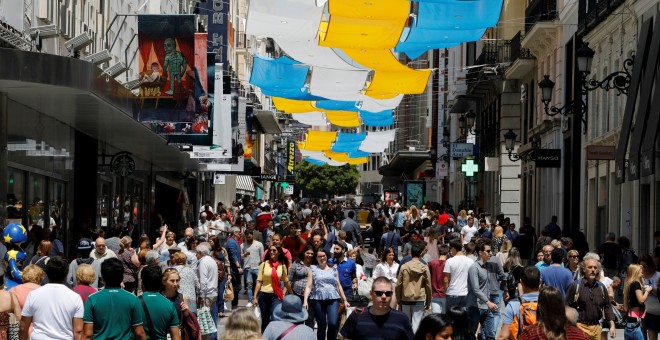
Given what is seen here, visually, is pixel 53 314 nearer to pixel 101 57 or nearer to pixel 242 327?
pixel 242 327

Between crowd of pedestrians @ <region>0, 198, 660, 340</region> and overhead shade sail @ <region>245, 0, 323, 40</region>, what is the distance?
374 centimetres

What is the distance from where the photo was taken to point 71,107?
21.8m

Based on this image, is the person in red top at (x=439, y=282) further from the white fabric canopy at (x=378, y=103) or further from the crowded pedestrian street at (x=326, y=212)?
the white fabric canopy at (x=378, y=103)

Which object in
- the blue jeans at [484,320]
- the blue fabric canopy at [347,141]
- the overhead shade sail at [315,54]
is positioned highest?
the overhead shade sail at [315,54]

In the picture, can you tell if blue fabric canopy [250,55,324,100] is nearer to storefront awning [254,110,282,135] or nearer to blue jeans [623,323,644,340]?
blue jeans [623,323,644,340]

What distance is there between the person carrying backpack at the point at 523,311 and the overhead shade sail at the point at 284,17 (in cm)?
1201

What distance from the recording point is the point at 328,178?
489 feet

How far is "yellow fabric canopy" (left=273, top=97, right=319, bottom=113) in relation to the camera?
36906 millimetres

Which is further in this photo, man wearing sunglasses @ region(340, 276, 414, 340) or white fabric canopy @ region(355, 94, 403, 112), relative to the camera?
white fabric canopy @ region(355, 94, 403, 112)

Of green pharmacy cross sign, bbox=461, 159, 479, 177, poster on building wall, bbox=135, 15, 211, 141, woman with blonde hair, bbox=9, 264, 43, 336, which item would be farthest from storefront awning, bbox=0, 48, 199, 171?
green pharmacy cross sign, bbox=461, 159, 479, 177

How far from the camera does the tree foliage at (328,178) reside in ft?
489

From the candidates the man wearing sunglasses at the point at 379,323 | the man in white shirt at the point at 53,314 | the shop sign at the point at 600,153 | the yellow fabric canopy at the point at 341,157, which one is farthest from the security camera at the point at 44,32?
the yellow fabric canopy at the point at 341,157

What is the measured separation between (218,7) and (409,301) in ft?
167

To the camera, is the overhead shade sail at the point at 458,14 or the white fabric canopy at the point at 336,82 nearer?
the overhead shade sail at the point at 458,14
